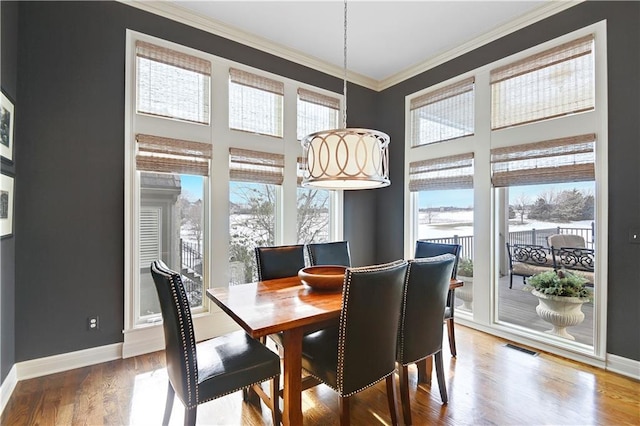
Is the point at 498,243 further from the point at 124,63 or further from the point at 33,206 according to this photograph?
the point at 33,206

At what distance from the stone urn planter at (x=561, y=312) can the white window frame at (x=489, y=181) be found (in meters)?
0.12

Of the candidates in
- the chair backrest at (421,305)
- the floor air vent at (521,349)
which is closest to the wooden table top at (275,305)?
the chair backrest at (421,305)

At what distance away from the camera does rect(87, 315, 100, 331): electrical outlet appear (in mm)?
2646

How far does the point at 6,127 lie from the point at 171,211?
1297 millimetres

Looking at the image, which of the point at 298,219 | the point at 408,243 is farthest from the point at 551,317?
the point at 298,219

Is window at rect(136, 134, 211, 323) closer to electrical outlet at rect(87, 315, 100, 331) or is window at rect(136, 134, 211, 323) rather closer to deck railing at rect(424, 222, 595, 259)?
electrical outlet at rect(87, 315, 100, 331)

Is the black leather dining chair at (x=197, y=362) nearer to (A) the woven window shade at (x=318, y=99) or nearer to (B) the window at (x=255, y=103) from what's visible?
(B) the window at (x=255, y=103)

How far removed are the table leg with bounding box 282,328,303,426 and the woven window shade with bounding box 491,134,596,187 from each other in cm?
274

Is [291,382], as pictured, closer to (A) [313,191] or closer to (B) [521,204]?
(A) [313,191]

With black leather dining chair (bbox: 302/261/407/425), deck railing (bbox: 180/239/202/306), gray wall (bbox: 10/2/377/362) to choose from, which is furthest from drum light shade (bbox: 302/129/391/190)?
gray wall (bbox: 10/2/377/362)

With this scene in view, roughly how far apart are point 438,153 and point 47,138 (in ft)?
12.9

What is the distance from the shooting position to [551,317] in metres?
2.93

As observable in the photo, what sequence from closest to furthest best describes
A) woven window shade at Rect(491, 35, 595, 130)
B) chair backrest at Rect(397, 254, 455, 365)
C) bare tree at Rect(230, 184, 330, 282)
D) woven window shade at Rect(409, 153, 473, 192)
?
chair backrest at Rect(397, 254, 455, 365) < woven window shade at Rect(491, 35, 595, 130) < bare tree at Rect(230, 184, 330, 282) < woven window shade at Rect(409, 153, 473, 192)

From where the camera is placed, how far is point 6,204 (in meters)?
2.16
